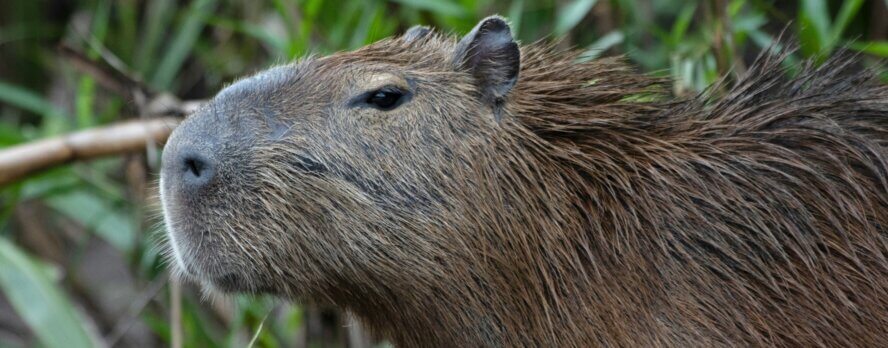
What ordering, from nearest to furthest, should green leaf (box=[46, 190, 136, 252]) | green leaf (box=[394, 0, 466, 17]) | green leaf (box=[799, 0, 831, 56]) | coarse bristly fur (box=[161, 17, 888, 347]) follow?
coarse bristly fur (box=[161, 17, 888, 347])
green leaf (box=[799, 0, 831, 56])
green leaf (box=[394, 0, 466, 17])
green leaf (box=[46, 190, 136, 252])

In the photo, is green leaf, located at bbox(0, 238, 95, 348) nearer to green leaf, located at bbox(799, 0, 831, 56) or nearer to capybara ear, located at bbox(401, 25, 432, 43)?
capybara ear, located at bbox(401, 25, 432, 43)

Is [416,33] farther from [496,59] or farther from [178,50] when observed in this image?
[178,50]

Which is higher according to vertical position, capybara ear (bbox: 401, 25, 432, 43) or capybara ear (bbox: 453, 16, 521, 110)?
capybara ear (bbox: 401, 25, 432, 43)

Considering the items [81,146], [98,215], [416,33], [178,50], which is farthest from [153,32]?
[416,33]

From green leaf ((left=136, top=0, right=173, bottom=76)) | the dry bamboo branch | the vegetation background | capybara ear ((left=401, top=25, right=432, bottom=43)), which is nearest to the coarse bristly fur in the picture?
capybara ear ((left=401, top=25, right=432, bottom=43))

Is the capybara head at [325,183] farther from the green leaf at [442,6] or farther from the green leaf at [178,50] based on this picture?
the green leaf at [178,50]

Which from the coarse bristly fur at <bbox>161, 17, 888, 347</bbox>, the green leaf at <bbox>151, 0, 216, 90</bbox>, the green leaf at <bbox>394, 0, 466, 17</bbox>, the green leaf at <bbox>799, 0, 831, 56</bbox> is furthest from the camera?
the green leaf at <bbox>151, 0, 216, 90</bbox>
